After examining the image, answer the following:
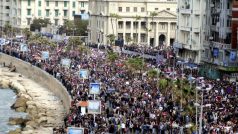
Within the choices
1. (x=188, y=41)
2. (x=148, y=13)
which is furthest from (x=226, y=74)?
(x=148, y=13)

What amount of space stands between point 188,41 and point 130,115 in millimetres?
57141

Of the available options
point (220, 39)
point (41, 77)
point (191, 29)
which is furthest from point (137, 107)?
point (191, 29)

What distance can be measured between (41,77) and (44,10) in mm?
91681

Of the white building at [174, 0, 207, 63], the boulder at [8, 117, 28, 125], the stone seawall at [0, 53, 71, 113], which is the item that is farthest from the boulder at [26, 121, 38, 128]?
the white building at [174, 0, 207, 63]

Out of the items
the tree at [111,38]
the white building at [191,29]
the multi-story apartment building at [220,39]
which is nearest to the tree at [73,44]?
the tree at [111,38]

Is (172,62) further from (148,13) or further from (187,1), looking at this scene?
(148,13)

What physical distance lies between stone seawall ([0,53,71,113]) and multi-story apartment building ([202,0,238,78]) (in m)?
18.8

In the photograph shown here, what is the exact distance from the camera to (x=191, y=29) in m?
110

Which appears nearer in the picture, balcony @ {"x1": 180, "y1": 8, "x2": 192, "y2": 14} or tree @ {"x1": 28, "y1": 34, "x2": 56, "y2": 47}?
balcony @ {"x1": 180, "y1": 8, "x2": 192, "y2": 14}

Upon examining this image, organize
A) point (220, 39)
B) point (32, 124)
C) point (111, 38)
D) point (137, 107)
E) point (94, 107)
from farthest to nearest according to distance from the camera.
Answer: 1. point (111, 38)
2. point (220, 39)
3. point (32, 124)
4. point (137, 107)
5. point (94, 107)

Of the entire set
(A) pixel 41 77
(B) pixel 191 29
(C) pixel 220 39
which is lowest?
(A) pixel 41 77

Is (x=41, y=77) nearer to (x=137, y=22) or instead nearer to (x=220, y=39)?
(x=220, y=39)

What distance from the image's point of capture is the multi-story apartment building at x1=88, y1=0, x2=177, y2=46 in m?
160

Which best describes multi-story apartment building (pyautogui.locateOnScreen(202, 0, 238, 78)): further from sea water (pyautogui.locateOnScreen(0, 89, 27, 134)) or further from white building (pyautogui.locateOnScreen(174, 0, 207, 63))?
sea water (pyautogui.locateOnScreen(0, 89, 27, 134))
